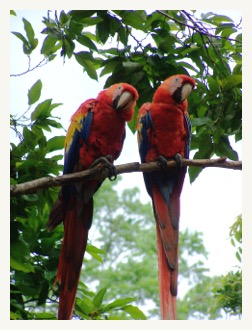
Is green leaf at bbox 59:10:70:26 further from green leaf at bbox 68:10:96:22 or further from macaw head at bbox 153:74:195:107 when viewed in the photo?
macaw head at bbox 153:74:195:107

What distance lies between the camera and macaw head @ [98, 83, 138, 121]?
2.00 meters

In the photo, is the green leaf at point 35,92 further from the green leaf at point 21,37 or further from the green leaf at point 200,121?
the green leaf at point 200,121

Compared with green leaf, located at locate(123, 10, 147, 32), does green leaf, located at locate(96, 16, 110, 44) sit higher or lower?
lower

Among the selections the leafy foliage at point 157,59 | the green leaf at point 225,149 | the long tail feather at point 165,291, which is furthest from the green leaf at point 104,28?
the long tail feather at point 165,291

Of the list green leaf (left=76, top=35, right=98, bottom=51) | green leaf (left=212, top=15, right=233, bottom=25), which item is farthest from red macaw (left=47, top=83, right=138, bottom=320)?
green leaf (left=212, top=15, right=233, bottom=25)

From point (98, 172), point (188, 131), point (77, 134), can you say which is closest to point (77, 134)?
point (77, 134)

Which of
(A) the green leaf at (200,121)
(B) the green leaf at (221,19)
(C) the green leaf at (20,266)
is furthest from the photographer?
(B) the green leaf at (221,19)

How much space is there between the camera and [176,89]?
208cm

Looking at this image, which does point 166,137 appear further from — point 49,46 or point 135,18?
point 49,46

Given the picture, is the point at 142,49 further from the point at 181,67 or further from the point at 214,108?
the point at 214,108

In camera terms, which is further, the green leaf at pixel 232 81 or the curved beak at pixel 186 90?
the green leaf at pixel 232 81

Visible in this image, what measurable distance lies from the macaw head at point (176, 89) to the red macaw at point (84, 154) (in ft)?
0.53

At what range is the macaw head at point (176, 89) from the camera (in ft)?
6.75
